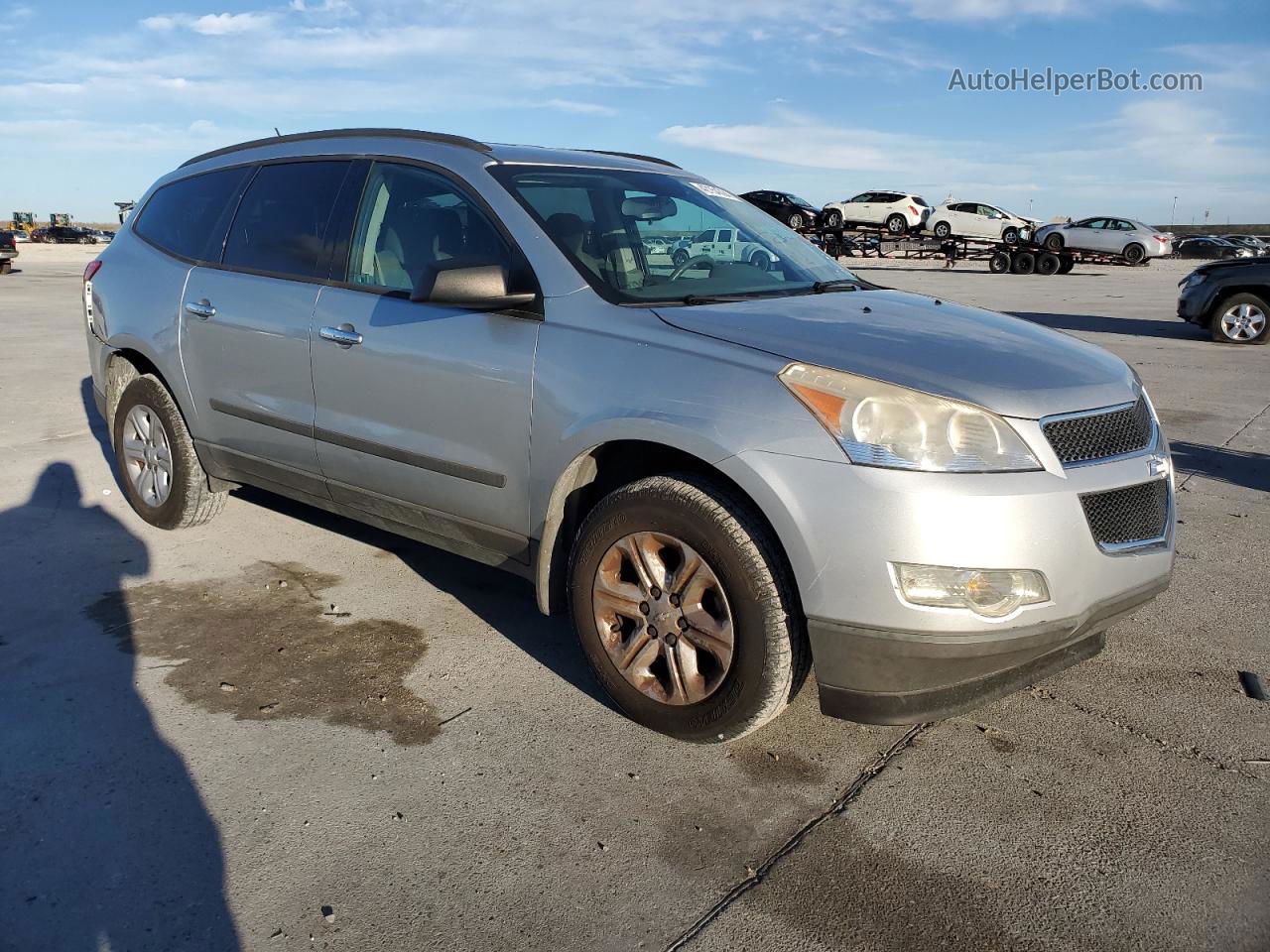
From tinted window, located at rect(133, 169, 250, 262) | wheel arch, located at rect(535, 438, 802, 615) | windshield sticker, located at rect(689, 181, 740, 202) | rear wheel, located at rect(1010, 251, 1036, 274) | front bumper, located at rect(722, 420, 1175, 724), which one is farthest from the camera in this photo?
rear wheel, located at rect(1010, 251, 1036, 274)

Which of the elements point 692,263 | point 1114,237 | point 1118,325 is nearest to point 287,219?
point 692,263

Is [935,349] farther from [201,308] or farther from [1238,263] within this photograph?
[1238,263]

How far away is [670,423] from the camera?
2865mm

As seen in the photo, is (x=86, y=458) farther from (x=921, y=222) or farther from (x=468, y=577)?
Result: (x=921, y=222)

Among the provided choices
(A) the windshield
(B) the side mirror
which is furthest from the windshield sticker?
(B) the side mirror

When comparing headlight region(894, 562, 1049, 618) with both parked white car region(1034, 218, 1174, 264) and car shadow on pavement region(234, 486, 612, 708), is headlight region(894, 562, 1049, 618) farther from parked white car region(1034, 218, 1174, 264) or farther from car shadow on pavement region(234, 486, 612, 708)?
parked white car region(1034, 218, 1174, 264)

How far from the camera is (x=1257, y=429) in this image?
25.1ft

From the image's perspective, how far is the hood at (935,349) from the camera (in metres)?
2.71

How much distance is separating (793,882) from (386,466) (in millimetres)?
2095

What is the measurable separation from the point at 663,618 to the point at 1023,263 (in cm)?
3413

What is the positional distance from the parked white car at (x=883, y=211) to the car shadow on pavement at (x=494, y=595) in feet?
118

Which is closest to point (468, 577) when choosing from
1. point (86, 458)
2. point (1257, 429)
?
point (86, 458)

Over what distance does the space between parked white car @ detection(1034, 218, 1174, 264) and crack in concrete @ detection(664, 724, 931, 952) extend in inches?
1385

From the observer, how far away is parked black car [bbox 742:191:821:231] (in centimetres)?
3631
